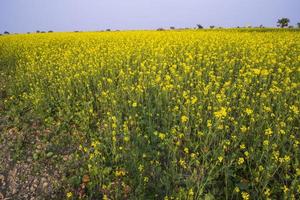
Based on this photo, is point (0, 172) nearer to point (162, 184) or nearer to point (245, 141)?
point (162, 184)

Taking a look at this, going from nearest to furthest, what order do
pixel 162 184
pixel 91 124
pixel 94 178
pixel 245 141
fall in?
pixel 162 184, pixel 94 178, pixel 245 141, pixel 91 124

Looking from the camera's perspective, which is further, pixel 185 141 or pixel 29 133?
pixel 29 133

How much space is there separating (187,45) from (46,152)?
29.9 ft

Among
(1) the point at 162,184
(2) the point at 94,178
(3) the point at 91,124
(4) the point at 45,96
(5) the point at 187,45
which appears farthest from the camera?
(5) the point at 187,45

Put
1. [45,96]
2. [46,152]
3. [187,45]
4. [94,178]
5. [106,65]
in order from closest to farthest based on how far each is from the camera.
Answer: [94,178] < [46,152] < [45,96] < [106,65] < [187,45]

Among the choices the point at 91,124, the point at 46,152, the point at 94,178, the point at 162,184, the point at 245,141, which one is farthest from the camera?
the point at 91,124

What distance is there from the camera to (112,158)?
5.40 meters

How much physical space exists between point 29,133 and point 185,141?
3.66 metres

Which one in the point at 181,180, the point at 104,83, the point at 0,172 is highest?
the point at 104,83

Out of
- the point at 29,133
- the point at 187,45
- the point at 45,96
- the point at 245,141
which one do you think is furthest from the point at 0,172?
the point at 187,45

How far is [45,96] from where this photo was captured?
8.52 meters

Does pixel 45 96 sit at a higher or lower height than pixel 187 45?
→ lower

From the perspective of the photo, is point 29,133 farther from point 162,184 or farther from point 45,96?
point 162,184

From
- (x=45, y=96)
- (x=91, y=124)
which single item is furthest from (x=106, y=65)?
(x=91, y=124)
